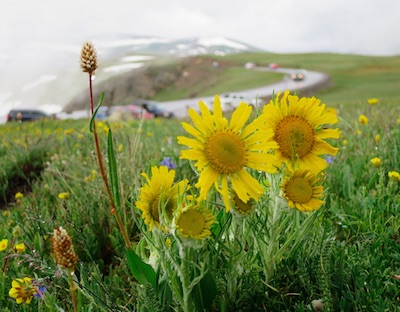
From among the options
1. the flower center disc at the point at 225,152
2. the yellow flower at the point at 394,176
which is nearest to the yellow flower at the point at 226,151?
the flower center disc at the point at 225,152

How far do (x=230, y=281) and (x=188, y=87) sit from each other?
54.5m

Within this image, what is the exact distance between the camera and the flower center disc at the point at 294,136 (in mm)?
1489

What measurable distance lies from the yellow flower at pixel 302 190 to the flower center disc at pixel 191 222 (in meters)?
0.31

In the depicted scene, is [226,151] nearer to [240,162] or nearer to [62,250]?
[240,162]

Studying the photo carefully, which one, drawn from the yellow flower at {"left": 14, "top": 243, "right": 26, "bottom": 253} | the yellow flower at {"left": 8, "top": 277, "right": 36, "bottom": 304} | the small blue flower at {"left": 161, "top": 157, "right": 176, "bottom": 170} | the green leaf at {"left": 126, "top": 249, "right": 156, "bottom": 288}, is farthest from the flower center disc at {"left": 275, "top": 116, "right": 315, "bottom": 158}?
the yellow flower at {"left": 14, "top": 243, "right": 26, "bottom": 253}

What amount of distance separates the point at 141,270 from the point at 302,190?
619 millimetres

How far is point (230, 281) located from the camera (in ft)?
5.25

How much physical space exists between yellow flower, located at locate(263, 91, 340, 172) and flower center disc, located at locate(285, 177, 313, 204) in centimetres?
5

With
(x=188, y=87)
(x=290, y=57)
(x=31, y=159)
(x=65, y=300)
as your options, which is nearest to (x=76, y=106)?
(x=188, y=87)

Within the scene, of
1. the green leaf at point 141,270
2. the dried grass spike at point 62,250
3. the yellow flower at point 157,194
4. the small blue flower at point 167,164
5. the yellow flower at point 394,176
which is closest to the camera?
the dried grass spike at point 62,250

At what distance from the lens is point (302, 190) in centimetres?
147

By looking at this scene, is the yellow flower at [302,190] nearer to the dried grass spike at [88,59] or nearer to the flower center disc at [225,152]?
the flower center disc at [225,152]

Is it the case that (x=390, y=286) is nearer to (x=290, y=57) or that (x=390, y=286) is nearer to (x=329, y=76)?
(x=329, y=76)

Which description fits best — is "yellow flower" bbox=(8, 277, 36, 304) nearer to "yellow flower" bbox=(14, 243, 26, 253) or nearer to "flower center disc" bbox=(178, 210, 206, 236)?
"yellow flower" bbox=(14, 243, 26, 253)
